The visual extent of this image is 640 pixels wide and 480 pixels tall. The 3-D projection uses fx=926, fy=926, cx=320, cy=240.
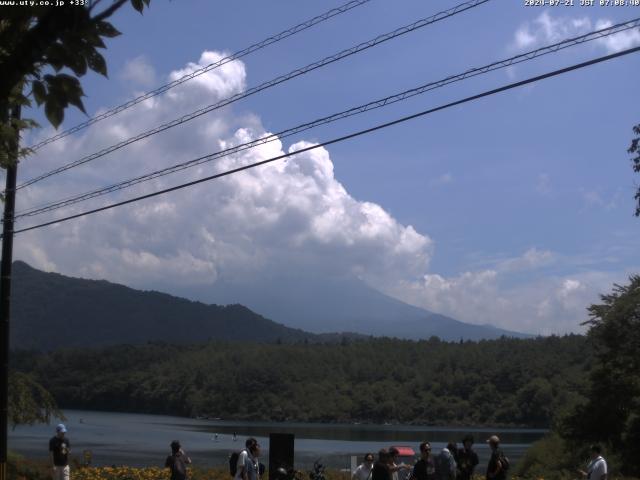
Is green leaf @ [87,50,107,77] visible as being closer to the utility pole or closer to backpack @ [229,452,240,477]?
backpack @ [229,452,240,477]

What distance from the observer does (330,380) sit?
131875 millimetres

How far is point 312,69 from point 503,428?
8809 centimetres

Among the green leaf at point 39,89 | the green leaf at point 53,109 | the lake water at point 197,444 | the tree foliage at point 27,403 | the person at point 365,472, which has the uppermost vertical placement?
the green leaf at point 39,89

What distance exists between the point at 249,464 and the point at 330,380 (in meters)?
120

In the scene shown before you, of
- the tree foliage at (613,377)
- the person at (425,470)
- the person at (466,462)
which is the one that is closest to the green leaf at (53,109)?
the person at (425,470)

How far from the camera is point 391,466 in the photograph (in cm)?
1309

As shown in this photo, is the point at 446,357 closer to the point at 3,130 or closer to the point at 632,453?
the point at 632,453

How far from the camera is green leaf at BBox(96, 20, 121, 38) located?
4.38 meters

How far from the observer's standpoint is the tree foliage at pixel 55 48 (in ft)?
13.8

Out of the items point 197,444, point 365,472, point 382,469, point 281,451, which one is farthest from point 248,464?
point 197,444

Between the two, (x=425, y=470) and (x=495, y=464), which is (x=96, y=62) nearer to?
(x=425, y=470)

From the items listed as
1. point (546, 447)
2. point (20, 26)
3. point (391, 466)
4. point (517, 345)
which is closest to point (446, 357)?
point (517, 345)

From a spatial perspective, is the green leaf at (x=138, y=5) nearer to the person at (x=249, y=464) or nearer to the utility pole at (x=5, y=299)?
the person at (x=249, y=464)

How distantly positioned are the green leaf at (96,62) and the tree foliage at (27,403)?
65.9 ft
